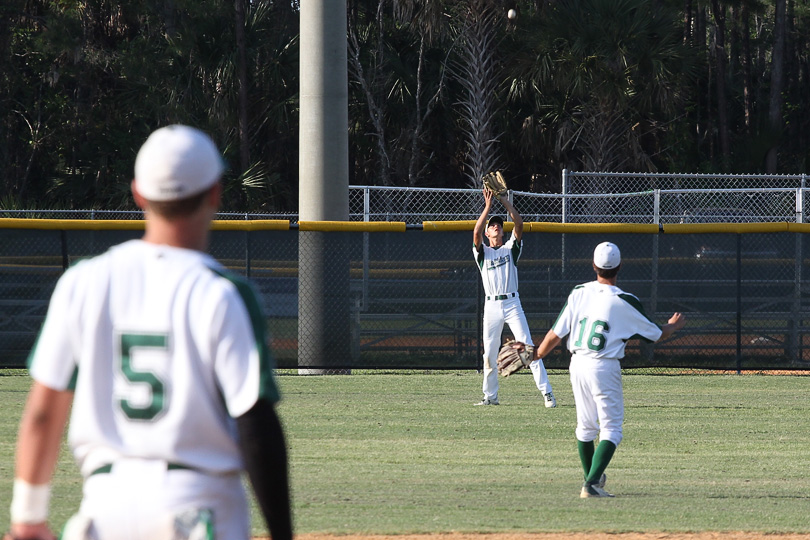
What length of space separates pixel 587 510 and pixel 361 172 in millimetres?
22021

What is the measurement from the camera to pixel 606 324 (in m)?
7.04

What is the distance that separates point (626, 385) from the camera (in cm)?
1363

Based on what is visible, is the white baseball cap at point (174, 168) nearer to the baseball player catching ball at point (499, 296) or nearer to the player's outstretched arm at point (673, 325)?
the player's outstretched arm at point (673, 325)

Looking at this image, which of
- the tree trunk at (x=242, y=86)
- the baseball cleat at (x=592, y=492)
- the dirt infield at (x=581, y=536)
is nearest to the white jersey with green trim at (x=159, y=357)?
the dirt infield at (x=581, y=536)

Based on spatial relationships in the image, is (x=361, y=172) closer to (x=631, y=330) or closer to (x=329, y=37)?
(x=329, y=37)

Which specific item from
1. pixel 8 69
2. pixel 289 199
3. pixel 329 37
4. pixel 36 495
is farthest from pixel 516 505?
pixel 8 69

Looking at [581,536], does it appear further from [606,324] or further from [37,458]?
[37,458]

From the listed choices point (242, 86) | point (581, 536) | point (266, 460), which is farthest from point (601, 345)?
point (242, 86)

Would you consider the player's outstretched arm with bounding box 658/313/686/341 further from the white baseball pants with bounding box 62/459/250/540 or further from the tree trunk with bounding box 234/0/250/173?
the tree trunk with bounding box 234/0/250/173

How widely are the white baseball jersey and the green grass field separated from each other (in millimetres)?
1233

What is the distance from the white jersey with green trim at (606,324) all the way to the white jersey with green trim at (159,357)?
4819 millimetres

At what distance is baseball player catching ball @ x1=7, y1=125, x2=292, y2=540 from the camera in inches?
94.0

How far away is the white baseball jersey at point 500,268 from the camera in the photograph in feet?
37.1

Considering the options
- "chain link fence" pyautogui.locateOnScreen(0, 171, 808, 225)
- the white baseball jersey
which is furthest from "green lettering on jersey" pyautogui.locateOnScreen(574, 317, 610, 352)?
"chain link fence" pyautogui.locateOnScreen(0, 171, 808, 225)
